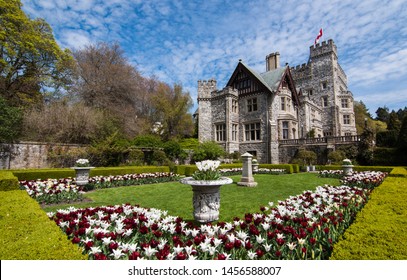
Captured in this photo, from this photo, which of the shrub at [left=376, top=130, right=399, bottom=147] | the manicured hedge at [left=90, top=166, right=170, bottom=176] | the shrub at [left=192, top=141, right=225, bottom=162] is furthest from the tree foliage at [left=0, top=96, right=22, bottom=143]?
the shrub at [left=376, top=130, right=399, bottom=147]

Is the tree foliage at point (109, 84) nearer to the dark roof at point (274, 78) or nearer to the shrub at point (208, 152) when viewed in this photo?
the shrub at point (208, 152)

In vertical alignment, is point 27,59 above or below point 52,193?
above

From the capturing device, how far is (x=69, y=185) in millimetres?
8273

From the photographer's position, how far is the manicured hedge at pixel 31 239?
2.21 m

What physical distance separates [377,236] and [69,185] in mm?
9337

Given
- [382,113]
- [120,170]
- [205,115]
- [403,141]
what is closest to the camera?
[120,170]

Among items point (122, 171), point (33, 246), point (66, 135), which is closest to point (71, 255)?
point (33, 246)

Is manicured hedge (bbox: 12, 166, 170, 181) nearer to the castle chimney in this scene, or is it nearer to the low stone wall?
the low stone wall

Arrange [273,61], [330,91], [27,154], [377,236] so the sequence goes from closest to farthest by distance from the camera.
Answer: [377,236]
[27,154]
[273,61]
[330,91]

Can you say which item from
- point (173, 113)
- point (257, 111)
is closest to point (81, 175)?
point (257, 111)

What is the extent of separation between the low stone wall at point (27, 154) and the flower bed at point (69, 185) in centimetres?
816

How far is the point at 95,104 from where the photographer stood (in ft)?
78.1

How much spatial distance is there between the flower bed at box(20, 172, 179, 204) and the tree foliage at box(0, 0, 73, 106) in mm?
14548

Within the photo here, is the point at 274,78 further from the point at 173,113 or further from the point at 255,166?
the point at 173,113
